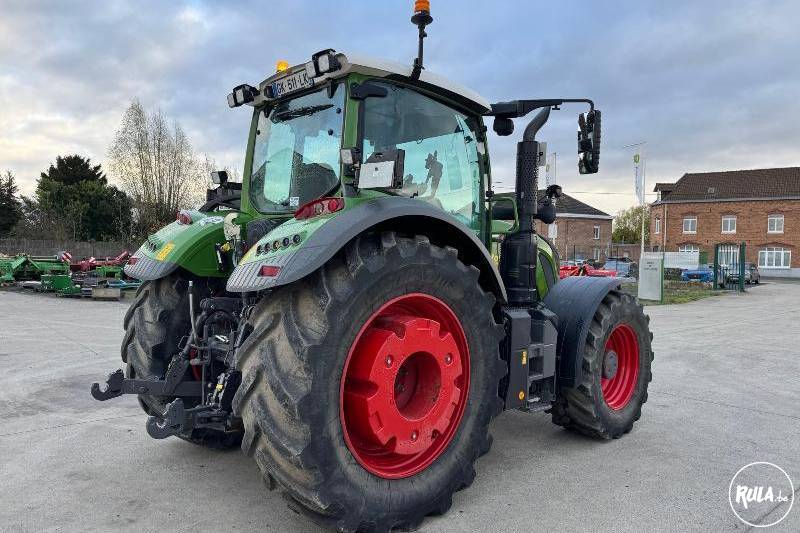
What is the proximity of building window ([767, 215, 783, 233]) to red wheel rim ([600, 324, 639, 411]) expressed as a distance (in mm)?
50044

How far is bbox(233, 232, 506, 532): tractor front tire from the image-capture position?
2602mm

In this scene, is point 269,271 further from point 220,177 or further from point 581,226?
point 581,226

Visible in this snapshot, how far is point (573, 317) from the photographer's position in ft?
14.0

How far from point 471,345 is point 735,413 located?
353 cm

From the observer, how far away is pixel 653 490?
11.6 feet

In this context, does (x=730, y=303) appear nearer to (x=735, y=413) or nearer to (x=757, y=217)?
(x=735, y=413)

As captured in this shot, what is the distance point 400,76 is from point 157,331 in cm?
228

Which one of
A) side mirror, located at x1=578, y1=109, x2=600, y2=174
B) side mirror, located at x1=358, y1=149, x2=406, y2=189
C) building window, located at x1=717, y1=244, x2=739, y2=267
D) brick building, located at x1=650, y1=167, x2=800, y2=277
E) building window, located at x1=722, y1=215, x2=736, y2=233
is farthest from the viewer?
building window, located at x1=722, y1=215, x2=736, y2=233

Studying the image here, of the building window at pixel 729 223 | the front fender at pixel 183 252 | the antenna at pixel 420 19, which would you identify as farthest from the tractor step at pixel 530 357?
the building window at pixel 729 223

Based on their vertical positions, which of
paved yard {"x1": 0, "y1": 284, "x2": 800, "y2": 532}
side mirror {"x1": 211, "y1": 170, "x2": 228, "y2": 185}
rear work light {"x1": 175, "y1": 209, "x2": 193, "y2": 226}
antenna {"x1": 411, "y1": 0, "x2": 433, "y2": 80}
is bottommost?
paved yard {"x1": 0, "y1": 284, "x2": 800, "y2": 532}

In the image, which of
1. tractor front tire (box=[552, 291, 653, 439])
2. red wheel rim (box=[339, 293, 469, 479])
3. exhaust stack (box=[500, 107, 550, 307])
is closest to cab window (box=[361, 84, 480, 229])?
exhaust stack (box=[500, 107, 550, 307])

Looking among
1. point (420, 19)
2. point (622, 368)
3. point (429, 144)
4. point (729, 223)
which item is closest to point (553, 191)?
point (429, 144)

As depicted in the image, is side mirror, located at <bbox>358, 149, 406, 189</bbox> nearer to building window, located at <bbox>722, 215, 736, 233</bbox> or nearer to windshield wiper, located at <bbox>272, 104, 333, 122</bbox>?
windshield wiper, located at <bbox>272, 104, 333, 122</bbox>

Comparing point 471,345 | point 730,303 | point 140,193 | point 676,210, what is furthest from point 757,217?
point 471,345
